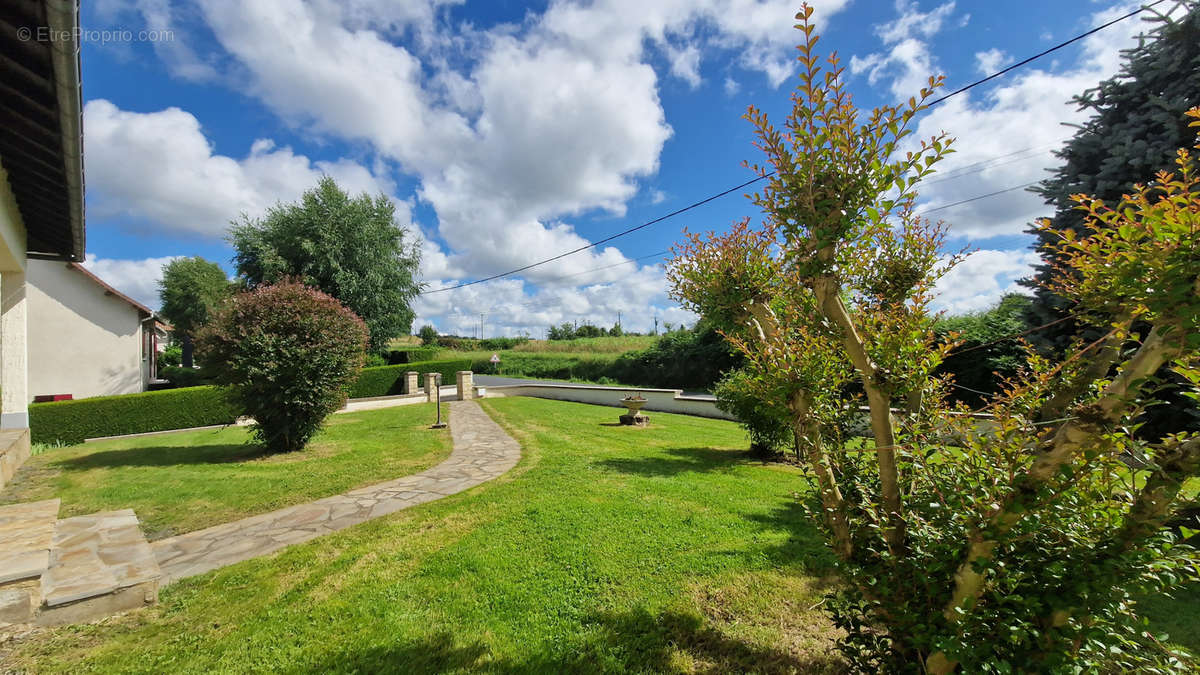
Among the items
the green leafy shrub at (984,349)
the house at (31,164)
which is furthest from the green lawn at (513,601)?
the green leafy shrub at (984,349)

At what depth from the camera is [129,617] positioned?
2.92m

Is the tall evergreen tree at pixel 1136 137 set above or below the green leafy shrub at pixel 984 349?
above

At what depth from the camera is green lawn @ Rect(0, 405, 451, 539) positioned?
5.00m

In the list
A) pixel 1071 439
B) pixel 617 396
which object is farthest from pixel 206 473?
pixel 617 396

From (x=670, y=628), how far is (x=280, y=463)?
715cm

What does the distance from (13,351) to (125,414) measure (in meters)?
4.20

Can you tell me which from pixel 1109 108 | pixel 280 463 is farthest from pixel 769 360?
pixel 280 463

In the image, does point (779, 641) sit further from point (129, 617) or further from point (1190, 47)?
point (1190, 47)

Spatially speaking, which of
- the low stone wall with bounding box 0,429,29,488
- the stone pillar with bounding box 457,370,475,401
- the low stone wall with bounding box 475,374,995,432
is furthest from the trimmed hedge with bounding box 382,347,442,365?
the low stone wall with bounding box 0,429,29,488

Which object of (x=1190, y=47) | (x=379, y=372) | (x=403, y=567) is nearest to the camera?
(x=403, y=567)

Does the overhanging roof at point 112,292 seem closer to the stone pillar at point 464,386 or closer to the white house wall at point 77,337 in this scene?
the white house wall at point 77,337

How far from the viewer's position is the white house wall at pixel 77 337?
13.4m

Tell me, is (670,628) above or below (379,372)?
below

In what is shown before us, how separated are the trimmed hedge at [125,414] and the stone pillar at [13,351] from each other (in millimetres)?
2647
